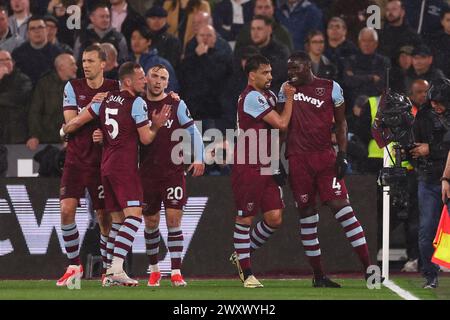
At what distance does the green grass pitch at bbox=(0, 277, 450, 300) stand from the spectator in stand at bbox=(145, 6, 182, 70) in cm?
398

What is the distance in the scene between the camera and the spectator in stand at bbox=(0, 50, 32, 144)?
53.2 feet

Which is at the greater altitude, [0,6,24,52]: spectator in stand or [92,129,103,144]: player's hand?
[0,6,24,52]: spectator in stand

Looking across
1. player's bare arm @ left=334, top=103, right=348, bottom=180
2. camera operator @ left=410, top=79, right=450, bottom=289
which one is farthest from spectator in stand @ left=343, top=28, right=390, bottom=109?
player's bare arm @ left=334, top=103, right=348, bottom=180

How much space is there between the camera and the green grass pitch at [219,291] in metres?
12.2

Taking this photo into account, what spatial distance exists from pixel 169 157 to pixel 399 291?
2658 mm

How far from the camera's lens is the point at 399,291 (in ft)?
42.5

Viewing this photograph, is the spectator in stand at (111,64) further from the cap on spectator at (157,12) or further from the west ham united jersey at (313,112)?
the west ham united jersey at (313,112)

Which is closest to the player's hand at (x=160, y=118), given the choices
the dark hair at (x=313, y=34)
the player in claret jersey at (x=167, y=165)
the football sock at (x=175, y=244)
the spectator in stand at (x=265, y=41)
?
the player in claret jersey at (x=167, y=165)

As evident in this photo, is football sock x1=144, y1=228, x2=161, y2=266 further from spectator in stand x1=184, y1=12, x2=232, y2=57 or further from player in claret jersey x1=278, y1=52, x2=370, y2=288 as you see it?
spectator in stand x1=184, y1=12, x2=232, y2=57

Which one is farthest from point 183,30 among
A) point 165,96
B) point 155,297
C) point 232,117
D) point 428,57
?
point 155,297

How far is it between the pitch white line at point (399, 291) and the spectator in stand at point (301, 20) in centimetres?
491

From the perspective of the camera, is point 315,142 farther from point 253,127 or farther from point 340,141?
point 253,127

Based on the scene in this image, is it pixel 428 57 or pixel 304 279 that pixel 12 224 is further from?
pixel 428 57

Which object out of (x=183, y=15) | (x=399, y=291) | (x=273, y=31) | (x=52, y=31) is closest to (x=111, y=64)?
(x=52, y=31)
